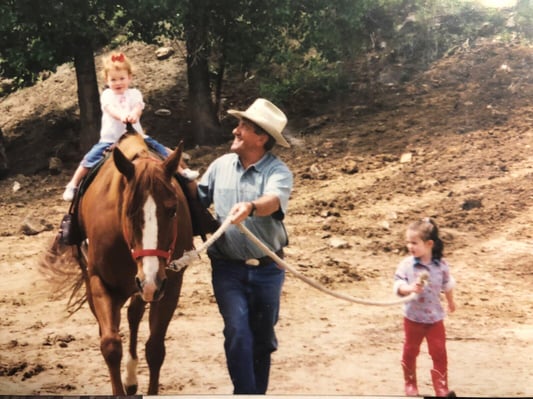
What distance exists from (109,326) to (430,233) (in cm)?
128

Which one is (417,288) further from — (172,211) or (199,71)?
(199,71)

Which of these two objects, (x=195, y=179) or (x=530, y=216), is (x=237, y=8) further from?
(x=530, y=216)

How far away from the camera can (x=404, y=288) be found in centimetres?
256

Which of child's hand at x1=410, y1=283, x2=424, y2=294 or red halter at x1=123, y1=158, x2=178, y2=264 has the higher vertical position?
red halter at x1=123, y1=158, x2=178, y2=264

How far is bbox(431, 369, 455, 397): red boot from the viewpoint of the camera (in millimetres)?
2588

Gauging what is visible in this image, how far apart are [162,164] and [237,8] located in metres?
1.19

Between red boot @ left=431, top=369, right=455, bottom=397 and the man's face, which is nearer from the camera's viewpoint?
the man's face

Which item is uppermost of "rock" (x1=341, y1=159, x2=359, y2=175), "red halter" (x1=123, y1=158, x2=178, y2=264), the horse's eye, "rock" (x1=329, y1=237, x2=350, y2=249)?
"rock" (x1=341, y1=159, x2=359, y2=175)

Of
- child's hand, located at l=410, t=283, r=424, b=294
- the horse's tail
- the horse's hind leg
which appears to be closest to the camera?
child's hand, located at l=410, t=283, r=424, b=294

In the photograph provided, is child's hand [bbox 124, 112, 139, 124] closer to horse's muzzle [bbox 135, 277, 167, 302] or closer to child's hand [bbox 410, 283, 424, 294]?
horse's muzzle [bbox 135, 277, 167, 302]

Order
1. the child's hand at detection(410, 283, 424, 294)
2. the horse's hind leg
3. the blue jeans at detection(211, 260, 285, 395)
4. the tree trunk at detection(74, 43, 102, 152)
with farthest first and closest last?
the tree trunk at detection(74, 43, 102, 152)
the horse's hind leg
the child's hand at detection(410, 283, 424, 294)
the blue jeans at detection(211, 260, 285, 395)

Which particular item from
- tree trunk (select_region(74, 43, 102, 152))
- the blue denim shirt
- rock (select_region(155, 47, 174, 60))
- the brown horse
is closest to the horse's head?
the brown horse

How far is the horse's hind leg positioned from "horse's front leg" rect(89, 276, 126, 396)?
0.85ft

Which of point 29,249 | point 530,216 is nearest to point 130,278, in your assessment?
point 29,249
